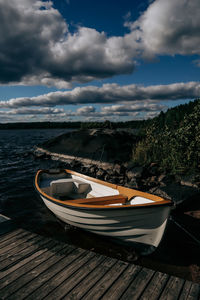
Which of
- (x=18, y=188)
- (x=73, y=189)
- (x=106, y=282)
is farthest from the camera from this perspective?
(x=18, y=188)

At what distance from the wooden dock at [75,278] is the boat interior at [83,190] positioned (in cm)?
183

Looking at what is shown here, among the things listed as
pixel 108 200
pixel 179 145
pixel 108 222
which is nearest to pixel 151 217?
Result: pixel 108 222

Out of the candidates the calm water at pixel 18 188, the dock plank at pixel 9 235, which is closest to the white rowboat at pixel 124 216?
the dock plank at pixel 9 235

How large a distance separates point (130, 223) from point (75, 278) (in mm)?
1909

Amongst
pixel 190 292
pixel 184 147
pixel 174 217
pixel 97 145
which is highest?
pixel 184 147

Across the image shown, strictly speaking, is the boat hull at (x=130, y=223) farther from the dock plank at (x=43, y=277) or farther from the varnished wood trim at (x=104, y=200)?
the dock plank at (x=43, y=277)

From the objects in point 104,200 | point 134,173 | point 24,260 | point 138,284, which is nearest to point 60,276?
point 24,260

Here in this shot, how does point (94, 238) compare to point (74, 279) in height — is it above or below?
below

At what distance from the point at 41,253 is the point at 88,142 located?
47.8 ft

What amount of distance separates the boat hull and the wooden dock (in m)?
1.01

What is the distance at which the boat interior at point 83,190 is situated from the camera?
20.0ft

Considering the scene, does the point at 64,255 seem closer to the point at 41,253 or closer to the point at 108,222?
the point at 41,253

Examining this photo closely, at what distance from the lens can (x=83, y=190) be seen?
339 inches

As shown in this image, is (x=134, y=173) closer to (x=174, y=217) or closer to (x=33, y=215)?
(x=174, y=217)
